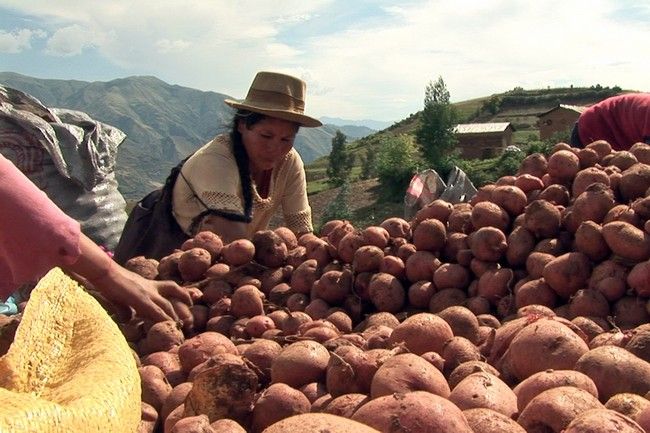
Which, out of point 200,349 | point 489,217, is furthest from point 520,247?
point 200,349

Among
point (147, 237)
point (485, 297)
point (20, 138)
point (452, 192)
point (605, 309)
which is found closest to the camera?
point (605, 309)

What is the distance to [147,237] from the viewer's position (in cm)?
539

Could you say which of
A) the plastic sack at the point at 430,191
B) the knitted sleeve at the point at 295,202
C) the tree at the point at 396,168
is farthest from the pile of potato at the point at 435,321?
the tree at the point at 396,168

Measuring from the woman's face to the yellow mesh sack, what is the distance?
380 cm

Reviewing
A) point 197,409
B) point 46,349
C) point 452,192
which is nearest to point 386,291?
point 197,409

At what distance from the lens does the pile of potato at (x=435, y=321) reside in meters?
1.98

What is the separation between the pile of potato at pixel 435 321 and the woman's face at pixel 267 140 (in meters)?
1.21

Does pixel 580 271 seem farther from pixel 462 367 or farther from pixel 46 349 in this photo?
pixel 46 349

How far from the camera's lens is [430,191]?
34.3 ft

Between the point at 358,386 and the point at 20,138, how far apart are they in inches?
197

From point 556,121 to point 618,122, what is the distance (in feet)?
189

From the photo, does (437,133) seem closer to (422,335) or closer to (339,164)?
(339,164)

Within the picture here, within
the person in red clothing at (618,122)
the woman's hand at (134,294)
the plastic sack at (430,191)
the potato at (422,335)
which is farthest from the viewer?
the plastic sack at (430,191)

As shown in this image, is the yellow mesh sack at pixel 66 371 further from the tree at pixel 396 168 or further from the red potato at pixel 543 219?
the tree at pixel 396 168
